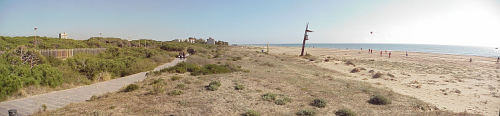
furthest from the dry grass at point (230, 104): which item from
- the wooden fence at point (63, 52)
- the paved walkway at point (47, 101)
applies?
the wooden fence at point (63, 52)

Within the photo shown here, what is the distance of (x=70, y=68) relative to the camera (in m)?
12.8

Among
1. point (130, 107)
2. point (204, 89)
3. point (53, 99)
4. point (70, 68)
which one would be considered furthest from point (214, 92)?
point (70, 68)

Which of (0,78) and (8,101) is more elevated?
(0,78)

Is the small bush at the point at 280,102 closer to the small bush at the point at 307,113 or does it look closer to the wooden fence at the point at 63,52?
the small bush at the point at 307,113

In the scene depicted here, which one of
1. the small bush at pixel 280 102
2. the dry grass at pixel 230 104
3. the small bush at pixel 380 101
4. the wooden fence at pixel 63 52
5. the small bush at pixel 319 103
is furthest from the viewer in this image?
the wooden fence at pixel 63 52

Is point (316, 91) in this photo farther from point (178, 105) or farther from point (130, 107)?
point (130, 107)

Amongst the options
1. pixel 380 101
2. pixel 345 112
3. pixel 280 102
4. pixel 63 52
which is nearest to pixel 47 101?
pixel 280 102

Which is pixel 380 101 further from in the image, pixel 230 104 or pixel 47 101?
pixel 47 101

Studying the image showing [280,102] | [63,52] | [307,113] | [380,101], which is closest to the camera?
[307,113]

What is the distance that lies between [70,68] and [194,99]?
9363 millimetres

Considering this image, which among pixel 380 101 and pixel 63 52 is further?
pixel 63 52

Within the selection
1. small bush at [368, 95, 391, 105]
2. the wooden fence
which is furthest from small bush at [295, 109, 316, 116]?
the wooden fence

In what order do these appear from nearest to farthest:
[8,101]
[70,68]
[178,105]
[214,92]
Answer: [178,105] < [8,101] < [214,92] < [70,68]

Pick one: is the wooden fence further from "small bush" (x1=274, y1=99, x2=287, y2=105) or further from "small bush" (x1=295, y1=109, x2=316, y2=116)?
"small bush" (x1=295, y1=109, x2=316, y2=116)
